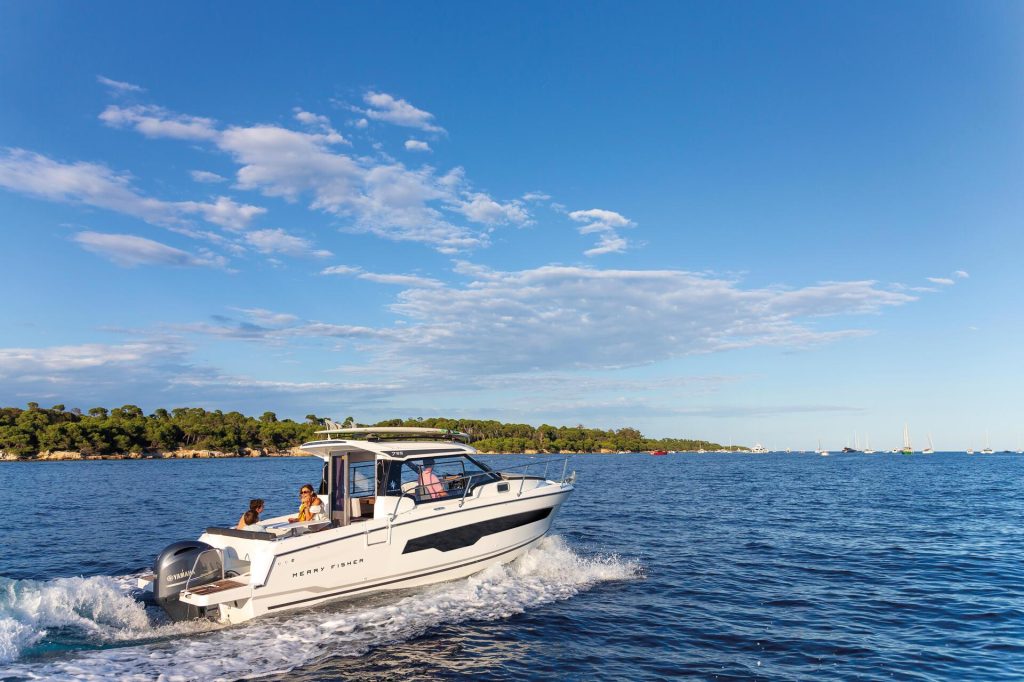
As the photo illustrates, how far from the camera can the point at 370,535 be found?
38.8 feet

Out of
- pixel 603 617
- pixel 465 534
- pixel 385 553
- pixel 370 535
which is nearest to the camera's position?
pixel 603 617

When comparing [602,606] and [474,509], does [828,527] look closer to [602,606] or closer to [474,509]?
[602,606]

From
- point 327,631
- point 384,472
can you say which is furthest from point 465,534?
point 327,631

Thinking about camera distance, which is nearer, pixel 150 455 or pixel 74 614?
pixel 74 614

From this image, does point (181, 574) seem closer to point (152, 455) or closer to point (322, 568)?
point (322, 568)

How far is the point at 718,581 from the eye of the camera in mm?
14539

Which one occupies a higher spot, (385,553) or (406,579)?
(385,553)

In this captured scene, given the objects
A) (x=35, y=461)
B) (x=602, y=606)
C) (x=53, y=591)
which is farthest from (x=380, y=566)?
(x=35, y=461)

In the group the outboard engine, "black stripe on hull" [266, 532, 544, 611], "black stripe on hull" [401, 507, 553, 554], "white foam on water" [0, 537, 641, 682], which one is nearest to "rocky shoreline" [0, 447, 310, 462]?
"black stripe on hull" [266, 532, 544, 611]

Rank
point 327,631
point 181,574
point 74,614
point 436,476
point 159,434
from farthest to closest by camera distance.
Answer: point 159,434
point 436,476
point 74,614
point 181,574
point 327,631

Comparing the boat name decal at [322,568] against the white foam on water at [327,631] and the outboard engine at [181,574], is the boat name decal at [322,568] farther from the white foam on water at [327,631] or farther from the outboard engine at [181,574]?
the outboard engine at [181,574]

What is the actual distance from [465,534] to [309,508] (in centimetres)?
335

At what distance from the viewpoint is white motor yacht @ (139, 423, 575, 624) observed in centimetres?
1061

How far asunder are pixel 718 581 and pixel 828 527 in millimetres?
11331
